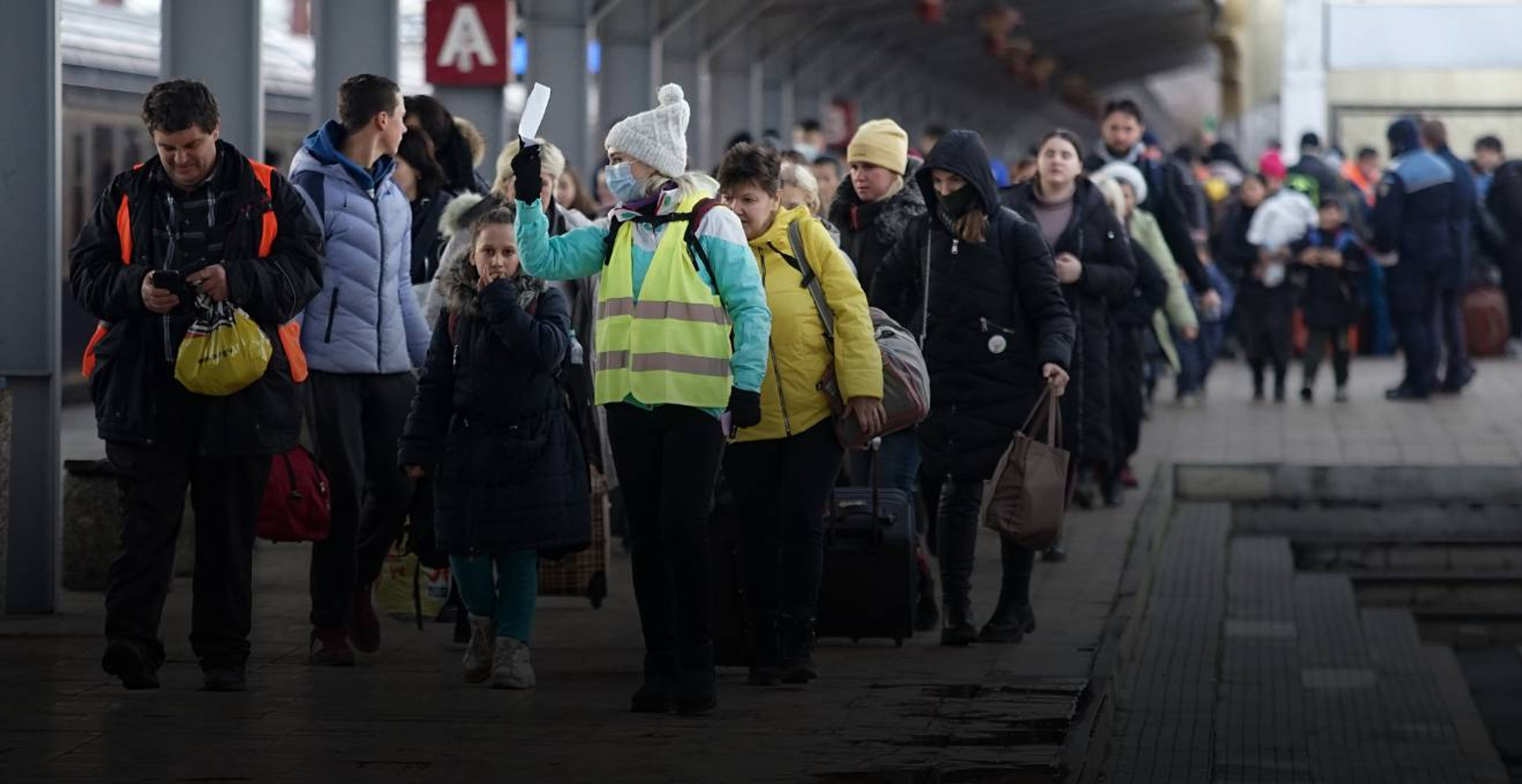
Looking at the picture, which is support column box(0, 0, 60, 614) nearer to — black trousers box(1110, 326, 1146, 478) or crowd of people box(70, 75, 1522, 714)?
crowd of people box(70, 75, 1522, 714)

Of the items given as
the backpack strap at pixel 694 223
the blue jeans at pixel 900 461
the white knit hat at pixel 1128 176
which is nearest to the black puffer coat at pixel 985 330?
the blue jeans at pixel 900 461

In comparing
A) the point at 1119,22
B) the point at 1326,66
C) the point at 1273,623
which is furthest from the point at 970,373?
the point at 1119,22

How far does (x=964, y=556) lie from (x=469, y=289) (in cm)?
208

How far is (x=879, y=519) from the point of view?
8.71 m

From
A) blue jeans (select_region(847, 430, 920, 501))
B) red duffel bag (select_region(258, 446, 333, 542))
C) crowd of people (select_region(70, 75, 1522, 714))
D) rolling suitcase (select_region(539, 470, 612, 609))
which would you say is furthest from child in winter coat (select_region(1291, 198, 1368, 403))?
red duffel bag (select_region(258, 446, 333, 542))

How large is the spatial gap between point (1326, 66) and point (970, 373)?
29314 millimetres

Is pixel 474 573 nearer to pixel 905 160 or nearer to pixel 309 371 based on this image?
pixel 309 371

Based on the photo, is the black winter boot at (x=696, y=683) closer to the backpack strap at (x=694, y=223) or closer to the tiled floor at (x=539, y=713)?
the tiled floor at (x=539, y=713)

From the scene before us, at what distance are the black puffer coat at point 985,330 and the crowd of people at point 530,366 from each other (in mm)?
10

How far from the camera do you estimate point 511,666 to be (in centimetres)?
→ 802

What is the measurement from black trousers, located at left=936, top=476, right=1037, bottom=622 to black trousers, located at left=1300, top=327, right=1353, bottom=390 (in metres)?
11.0

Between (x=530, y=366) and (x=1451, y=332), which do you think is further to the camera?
(x=1451, y=332)

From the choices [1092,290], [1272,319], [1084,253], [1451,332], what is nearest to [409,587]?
[1092,290]

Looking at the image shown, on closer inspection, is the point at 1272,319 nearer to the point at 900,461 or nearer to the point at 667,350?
the point at 900,461
